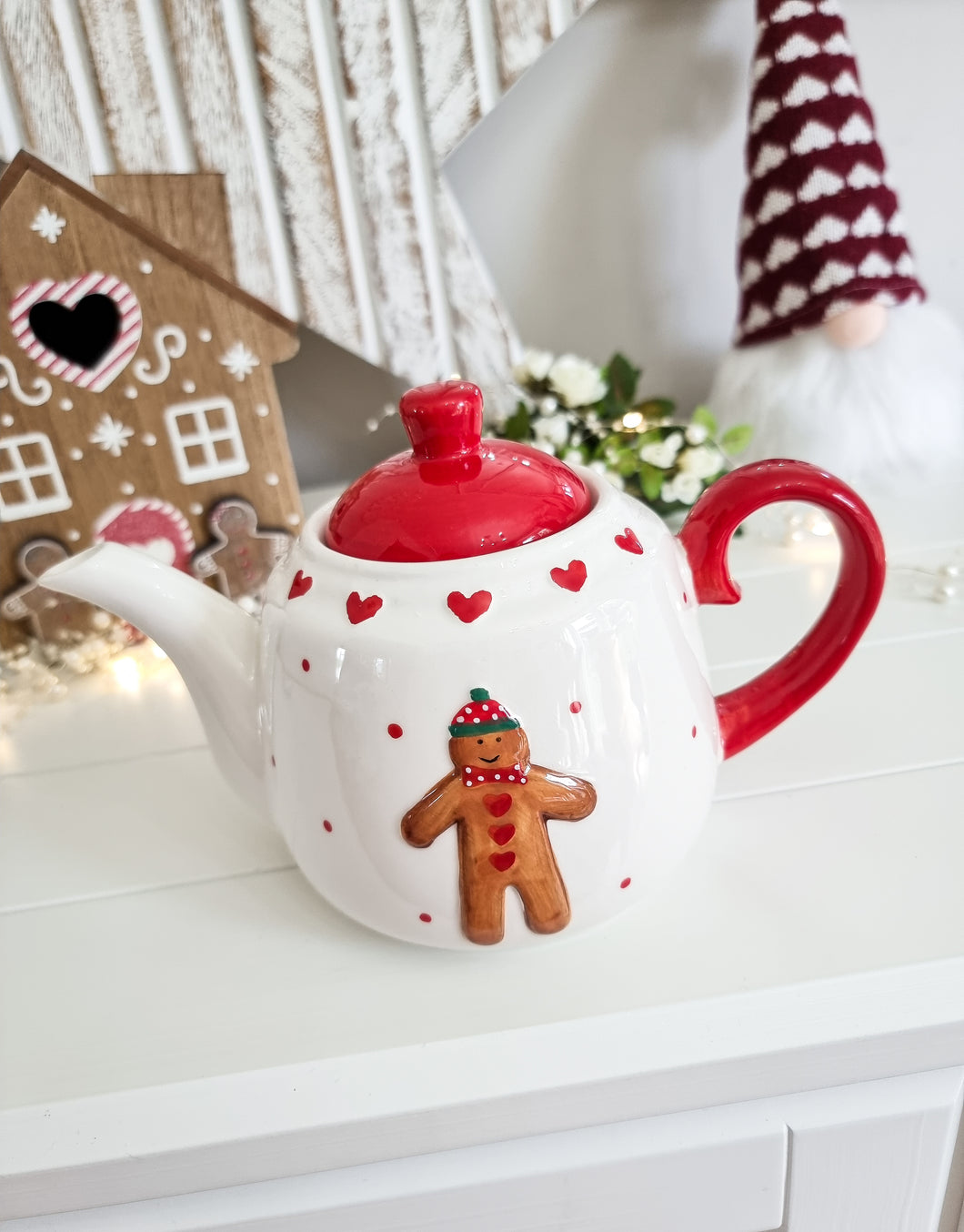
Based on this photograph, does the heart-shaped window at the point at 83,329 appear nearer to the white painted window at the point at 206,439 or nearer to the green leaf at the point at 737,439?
the white painted window at the point at 206,439

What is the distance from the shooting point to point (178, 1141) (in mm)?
365

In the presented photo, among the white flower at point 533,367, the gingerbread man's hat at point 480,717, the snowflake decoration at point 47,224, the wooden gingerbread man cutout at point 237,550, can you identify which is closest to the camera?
the gingerbread man's hat at point 480,717

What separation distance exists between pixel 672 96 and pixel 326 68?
30 centimetres

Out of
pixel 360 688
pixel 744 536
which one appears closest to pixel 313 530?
pixel 360 688

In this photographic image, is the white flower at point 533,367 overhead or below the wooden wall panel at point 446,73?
below

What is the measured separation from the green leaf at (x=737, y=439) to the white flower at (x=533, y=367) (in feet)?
0.52

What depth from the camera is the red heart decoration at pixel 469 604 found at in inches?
13.6

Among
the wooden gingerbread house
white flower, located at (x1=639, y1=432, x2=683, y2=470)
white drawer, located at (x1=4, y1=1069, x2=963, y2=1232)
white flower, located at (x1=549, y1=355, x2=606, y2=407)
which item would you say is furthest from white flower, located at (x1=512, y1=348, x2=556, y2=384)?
white drawer, located at (x1=4, y1=1069, x2=963, y2=1232)

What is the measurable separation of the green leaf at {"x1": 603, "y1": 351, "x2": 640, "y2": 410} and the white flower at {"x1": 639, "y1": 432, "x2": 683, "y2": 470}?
8 cm

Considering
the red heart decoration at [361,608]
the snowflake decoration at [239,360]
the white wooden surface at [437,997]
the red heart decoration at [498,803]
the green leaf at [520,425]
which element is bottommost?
the white wooden surface at [437,997]

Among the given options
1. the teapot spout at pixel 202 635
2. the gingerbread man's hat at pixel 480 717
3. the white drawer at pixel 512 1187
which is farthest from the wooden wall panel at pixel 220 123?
the white drawer at pixel 512 1187

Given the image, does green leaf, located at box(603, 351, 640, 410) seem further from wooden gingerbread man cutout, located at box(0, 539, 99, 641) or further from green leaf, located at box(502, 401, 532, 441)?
wooden gingerbread man cutout, located at box(0, 539, 99, 641)

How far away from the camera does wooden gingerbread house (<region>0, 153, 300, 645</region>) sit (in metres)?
0.60

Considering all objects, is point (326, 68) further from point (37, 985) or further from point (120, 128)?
point (37, 985)
